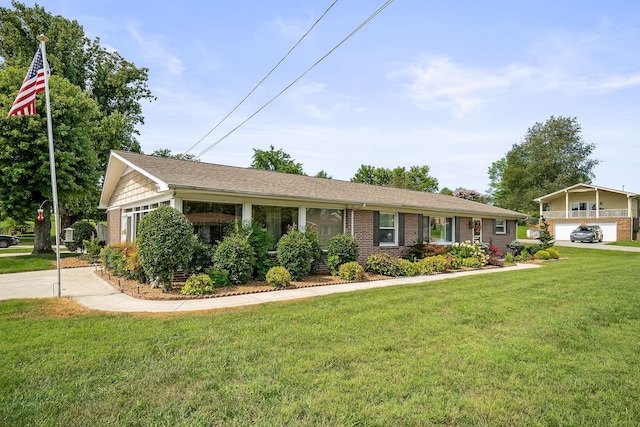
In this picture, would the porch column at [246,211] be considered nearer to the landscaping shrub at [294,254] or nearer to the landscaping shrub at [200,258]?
the landscaping shrub at [294,254]

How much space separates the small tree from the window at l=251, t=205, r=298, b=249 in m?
2.64

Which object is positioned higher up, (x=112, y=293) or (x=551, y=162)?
Answer: (x=551, y=162)

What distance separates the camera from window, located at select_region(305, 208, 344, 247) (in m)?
12.0

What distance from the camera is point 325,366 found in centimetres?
395

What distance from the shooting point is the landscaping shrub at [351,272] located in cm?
1067

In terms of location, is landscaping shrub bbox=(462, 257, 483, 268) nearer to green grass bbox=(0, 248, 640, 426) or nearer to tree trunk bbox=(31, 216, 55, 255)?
green grass bbox=(0, 248, 640, 426)

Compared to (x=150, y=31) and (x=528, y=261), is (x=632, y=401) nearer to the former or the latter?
(x=150, y=31)

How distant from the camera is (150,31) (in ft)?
36.8

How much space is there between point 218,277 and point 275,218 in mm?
2962

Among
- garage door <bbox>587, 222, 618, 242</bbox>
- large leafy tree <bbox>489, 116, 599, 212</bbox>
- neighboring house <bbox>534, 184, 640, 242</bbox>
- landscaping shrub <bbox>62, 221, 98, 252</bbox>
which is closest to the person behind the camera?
landscaping shrub <bbox>62, 221, 98, 252</bbox>

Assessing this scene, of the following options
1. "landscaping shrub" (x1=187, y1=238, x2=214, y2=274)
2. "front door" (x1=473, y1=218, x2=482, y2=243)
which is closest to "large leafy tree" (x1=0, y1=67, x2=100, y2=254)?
"landscaping shrub" (x1=187, y1=238, x2=214, y2=274)

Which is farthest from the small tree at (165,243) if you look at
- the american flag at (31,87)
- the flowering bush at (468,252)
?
the flowering bush at (468,252)

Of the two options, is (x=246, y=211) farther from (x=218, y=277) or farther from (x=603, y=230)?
(x=603, y=230)

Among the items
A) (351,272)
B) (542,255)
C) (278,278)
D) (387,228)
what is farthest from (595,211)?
(278,278)
